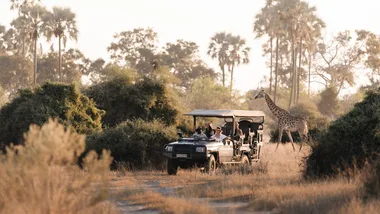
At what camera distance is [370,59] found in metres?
85.8

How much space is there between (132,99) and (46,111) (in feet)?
18.8

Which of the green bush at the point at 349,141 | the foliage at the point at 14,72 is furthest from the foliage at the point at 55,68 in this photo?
the green bush at the point at 349,141

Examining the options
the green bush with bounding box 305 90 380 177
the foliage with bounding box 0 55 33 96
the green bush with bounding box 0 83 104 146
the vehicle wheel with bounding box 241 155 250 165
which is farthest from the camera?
the foliage with bounding box 0 55 33 96

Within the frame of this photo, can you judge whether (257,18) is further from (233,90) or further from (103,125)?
(103,125)

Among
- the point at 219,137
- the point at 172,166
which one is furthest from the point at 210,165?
the point at 172,166

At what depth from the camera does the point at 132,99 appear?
113 ft

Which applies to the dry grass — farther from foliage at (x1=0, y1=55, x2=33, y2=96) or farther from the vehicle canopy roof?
foliage at (x1=0, y1=55, x2=33, y2=96)

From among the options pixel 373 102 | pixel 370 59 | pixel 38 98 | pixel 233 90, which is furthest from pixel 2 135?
pixel 370 59

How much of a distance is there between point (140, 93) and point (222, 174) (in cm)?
1365

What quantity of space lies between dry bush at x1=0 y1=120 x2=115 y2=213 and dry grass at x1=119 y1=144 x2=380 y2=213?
11.3ft

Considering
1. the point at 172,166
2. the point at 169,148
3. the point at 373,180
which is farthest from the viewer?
the point at 172,166

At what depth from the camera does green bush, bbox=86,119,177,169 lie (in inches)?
1041

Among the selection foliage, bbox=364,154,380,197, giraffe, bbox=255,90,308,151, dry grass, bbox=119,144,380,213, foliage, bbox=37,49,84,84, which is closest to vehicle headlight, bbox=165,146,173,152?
dry grass, bbox=119,144,380,213

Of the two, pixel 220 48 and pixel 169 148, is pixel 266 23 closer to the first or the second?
pixel 220 48
